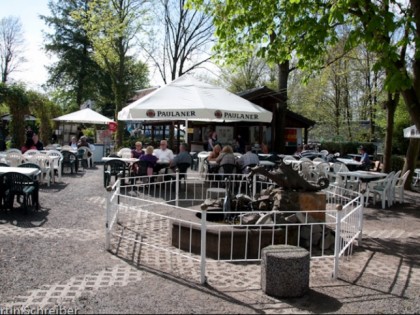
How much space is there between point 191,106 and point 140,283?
5636 mm

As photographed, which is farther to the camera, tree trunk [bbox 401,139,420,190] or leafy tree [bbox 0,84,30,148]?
leafy tree [bbox 0,84,30,148]

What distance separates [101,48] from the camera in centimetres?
3091

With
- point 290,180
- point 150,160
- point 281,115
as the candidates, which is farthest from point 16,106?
point 290,180

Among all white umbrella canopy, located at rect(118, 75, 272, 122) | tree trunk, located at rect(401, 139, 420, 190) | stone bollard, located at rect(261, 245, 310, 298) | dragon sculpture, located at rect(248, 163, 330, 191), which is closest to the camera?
stone bollard, located at rect(261, 245, 310, 298)

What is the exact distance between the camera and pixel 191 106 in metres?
9.88

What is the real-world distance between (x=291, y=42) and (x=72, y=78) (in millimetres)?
43796

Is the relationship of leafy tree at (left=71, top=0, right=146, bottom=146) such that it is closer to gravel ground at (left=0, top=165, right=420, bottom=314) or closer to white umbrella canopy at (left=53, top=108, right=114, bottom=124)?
white umbrella canopy at (left=53, top=108, right=114, bottom=124)

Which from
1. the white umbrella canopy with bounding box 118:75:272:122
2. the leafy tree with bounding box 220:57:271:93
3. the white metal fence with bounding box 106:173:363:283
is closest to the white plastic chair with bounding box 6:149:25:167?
the white umbrella canopy with bounding box 118:75:272:122

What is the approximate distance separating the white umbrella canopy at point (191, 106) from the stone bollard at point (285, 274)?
5472 mm

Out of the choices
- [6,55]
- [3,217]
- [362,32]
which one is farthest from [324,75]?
[6,55]

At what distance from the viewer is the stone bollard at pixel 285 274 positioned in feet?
15.3

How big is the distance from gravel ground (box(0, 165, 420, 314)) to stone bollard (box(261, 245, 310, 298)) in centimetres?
9

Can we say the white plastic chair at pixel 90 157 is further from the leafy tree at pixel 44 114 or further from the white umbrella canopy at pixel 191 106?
the white umbrella canopy at pixel 191 106

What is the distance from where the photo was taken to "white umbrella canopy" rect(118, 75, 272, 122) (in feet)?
32.1
